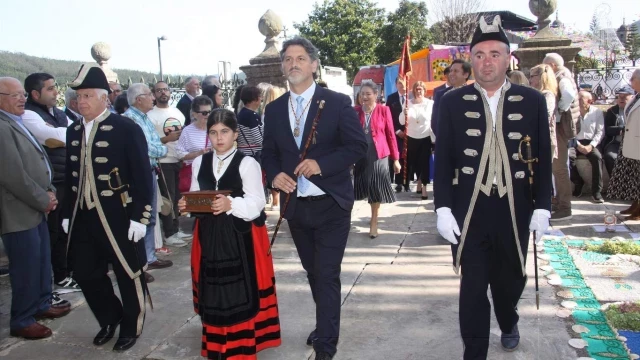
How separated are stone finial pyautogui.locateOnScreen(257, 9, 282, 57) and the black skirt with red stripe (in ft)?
22.8

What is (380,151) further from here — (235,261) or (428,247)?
(235,261)

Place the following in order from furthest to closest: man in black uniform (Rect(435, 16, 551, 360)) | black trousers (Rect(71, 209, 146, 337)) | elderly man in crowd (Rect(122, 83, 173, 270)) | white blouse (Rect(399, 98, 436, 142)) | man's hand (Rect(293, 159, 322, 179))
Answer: white blouse (Rect(399, 98, 436, 142)), elderly man in crowd (Rect(122, 83, 173, 270)), black trousers (Rect(71, 209, 146, 337)), man's hand (Rect(293, 159, 322, 179)), man in black uniform (Rect(435, 16, 551, 360))

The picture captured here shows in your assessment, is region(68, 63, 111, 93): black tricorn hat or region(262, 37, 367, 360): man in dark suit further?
region(68, 63, 111, 93): black tricorn hat

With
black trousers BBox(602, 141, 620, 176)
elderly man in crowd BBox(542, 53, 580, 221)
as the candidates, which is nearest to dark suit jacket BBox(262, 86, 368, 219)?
elderly man in crowd BBox(542, 53, 580, 221)

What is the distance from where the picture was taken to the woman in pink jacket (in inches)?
270

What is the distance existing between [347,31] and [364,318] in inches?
1775

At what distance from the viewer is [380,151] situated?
692 cm

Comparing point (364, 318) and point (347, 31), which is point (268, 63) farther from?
point (347, 31)

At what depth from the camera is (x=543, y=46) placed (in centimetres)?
946

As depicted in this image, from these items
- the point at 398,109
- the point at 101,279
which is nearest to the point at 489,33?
the point at 101,279

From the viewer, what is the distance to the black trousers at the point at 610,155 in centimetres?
866

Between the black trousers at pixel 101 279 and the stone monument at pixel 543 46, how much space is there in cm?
790

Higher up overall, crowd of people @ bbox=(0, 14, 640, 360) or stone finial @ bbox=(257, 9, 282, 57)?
stone finial @ bbox=(257, 9, 282, 57)

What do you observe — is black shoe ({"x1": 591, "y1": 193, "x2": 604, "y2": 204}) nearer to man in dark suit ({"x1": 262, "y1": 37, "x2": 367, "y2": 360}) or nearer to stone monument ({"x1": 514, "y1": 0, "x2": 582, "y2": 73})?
stone monument ({"x1": 514, "y1": 0, "x2": 582, "y2": 73})
